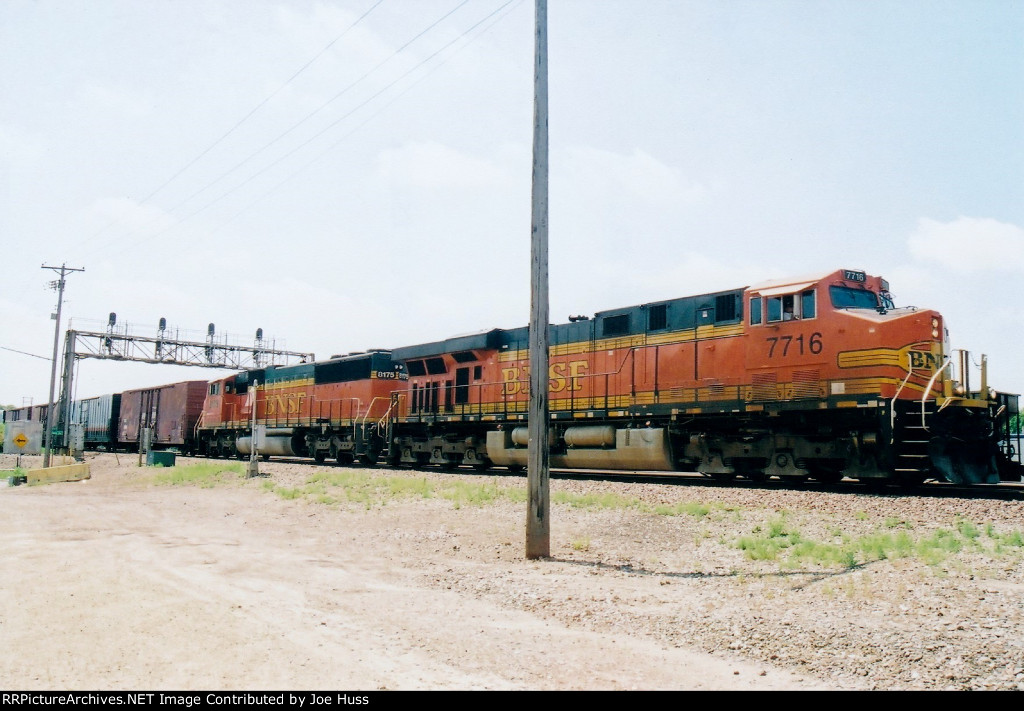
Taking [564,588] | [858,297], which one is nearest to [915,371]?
[858,297]

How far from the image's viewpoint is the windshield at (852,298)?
44.5ft

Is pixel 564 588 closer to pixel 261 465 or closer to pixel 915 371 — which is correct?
pixel 915 371

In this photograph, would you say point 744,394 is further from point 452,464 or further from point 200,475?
point 200,475

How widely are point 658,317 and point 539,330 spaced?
7772mm

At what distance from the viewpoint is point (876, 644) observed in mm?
5000

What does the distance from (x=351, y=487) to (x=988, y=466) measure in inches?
499

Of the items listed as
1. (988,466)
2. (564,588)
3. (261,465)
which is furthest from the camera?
(261,465)

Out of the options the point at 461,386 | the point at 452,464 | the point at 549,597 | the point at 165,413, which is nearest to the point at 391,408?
the point at 452,464

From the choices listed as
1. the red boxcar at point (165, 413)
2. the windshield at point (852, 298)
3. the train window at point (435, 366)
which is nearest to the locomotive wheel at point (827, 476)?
the windshield at point (852, 298)

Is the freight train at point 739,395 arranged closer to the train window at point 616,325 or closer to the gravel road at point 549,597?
the train window at point 616,325

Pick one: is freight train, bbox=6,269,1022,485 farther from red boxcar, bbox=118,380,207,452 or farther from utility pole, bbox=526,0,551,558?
red boxcar, bbox=118,380,207,452

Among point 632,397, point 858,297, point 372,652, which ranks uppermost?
point 858,297

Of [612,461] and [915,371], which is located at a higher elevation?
[915,371]

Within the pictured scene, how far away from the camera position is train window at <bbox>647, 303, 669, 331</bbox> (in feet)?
54.2
